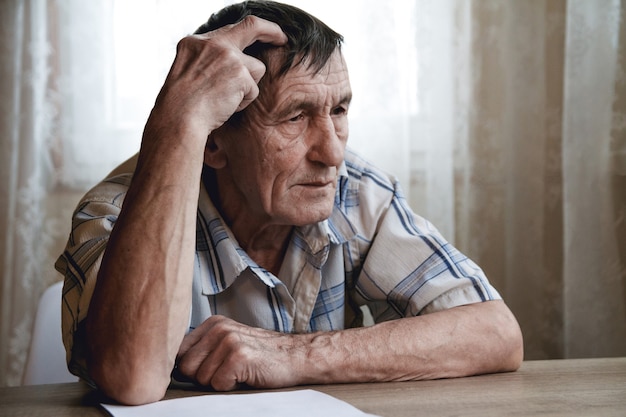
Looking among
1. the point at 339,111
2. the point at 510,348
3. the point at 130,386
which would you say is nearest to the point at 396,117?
the point at 339,111

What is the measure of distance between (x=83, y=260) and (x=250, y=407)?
1.39 feet

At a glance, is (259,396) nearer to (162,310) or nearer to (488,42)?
(162,310)

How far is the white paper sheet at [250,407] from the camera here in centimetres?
92

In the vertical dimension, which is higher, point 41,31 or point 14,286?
point 41,31

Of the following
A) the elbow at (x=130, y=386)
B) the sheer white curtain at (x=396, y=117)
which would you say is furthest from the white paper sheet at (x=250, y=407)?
the sheer white curtain at (x=396, y=117)

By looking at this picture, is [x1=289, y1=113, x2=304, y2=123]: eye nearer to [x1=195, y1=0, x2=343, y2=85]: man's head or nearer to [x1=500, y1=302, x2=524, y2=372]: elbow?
[x1=195, y1=0, x2=343, y2=85]: man's head

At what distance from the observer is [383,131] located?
2.34 metres

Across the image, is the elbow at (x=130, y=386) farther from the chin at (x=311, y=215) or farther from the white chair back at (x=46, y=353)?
the white chair back at (x=46, y=353)

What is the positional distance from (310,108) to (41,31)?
1.30 meters

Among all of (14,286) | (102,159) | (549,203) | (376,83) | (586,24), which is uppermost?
(586,24)

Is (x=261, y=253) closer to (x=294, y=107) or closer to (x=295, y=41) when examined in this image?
(x=294, y=107)

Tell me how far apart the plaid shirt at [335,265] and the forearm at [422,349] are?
6 centimetres

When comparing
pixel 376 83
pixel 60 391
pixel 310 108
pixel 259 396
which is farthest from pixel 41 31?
pixel 259 396

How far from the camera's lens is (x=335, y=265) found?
1.48 metres
